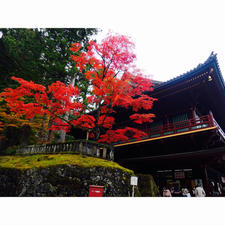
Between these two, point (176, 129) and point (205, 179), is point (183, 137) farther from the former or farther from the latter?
point (205, 179)

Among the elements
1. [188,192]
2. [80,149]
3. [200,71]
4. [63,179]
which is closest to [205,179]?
[188,192]

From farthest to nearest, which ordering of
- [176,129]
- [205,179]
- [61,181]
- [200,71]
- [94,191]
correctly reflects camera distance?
[176,129]
[205,179]
[200,71]
[61,181]
[94,191]

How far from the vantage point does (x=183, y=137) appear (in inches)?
375

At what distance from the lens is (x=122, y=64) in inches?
358

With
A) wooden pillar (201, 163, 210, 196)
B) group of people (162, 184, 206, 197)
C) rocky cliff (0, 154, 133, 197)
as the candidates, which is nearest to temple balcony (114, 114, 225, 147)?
wooden pillar (201, 163, 210, 196)

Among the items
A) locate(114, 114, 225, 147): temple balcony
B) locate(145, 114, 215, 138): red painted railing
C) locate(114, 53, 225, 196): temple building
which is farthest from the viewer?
locate(145, 114, 215, 138): red painted railing

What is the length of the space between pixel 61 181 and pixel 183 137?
7.33 metres

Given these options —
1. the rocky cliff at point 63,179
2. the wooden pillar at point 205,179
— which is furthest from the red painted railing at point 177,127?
the rocky cliff at point 63,179

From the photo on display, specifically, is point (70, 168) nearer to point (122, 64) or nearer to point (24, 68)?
point (122, 64)

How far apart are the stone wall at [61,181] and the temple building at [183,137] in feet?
16.1

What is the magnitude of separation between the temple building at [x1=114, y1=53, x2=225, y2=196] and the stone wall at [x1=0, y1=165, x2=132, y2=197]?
193 inches

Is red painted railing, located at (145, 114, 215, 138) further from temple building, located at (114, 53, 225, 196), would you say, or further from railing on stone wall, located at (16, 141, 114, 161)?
railing on stone wall, located at (16, 141, 114, 161)

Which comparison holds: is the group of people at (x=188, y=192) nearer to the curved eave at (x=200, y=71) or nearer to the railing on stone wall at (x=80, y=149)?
the railing on stone wall at (x=80, y=149)

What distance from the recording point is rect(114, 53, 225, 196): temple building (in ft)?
Answer: 30.1
